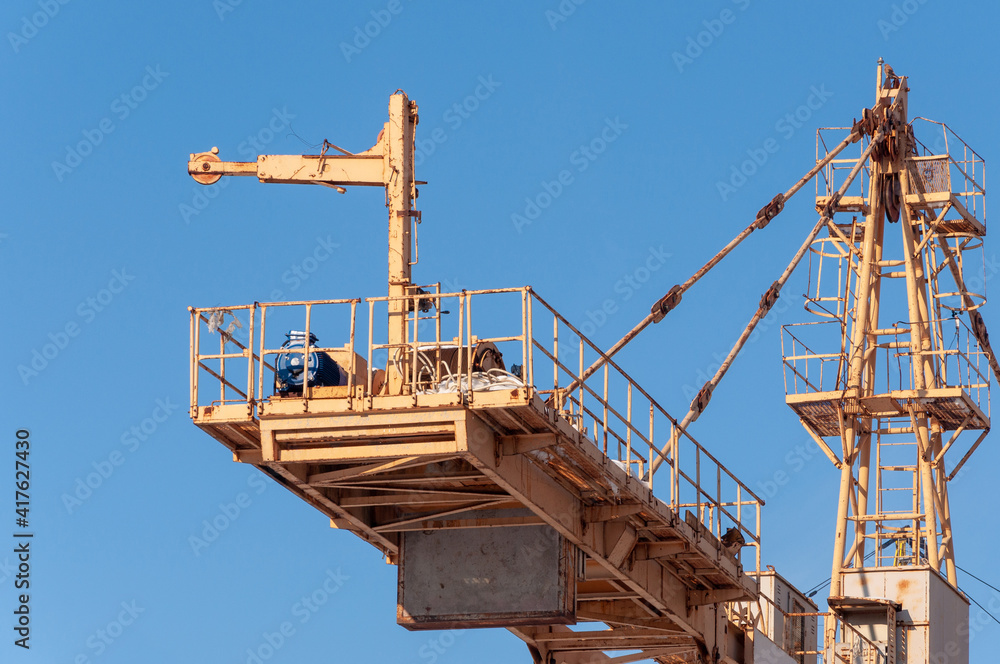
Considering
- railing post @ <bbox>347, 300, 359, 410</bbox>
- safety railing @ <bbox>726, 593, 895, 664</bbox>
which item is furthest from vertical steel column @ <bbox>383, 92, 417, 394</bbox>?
safety railing @ <bbox>726, 593, 895, 664</bbox>

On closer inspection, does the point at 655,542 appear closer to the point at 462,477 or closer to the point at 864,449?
the point at 462,477

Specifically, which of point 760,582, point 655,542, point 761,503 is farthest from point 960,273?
point 655,542

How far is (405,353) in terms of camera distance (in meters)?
30.7

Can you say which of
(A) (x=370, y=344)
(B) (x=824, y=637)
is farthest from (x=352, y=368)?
(B) (x=824, y=637)

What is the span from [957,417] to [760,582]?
31.6 ft

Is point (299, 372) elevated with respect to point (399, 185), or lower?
lower

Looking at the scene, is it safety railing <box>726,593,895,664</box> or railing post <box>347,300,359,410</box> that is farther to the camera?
safety railing <box>726,593,895,664</box>

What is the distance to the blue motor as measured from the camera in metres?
30.8

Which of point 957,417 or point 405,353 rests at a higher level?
point 957,417

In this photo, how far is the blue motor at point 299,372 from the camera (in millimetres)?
30750

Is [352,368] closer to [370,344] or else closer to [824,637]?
[370,344]

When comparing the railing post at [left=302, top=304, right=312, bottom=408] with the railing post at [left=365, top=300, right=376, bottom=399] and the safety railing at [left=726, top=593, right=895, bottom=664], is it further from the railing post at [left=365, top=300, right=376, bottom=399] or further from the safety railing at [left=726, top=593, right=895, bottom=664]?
the safety railing at [left=726, top=593, right=895, bottom=664]

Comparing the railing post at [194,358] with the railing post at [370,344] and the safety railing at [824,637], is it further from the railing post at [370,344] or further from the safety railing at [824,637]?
the safety railing at [824,637]

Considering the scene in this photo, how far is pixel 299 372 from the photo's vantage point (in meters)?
30.8
